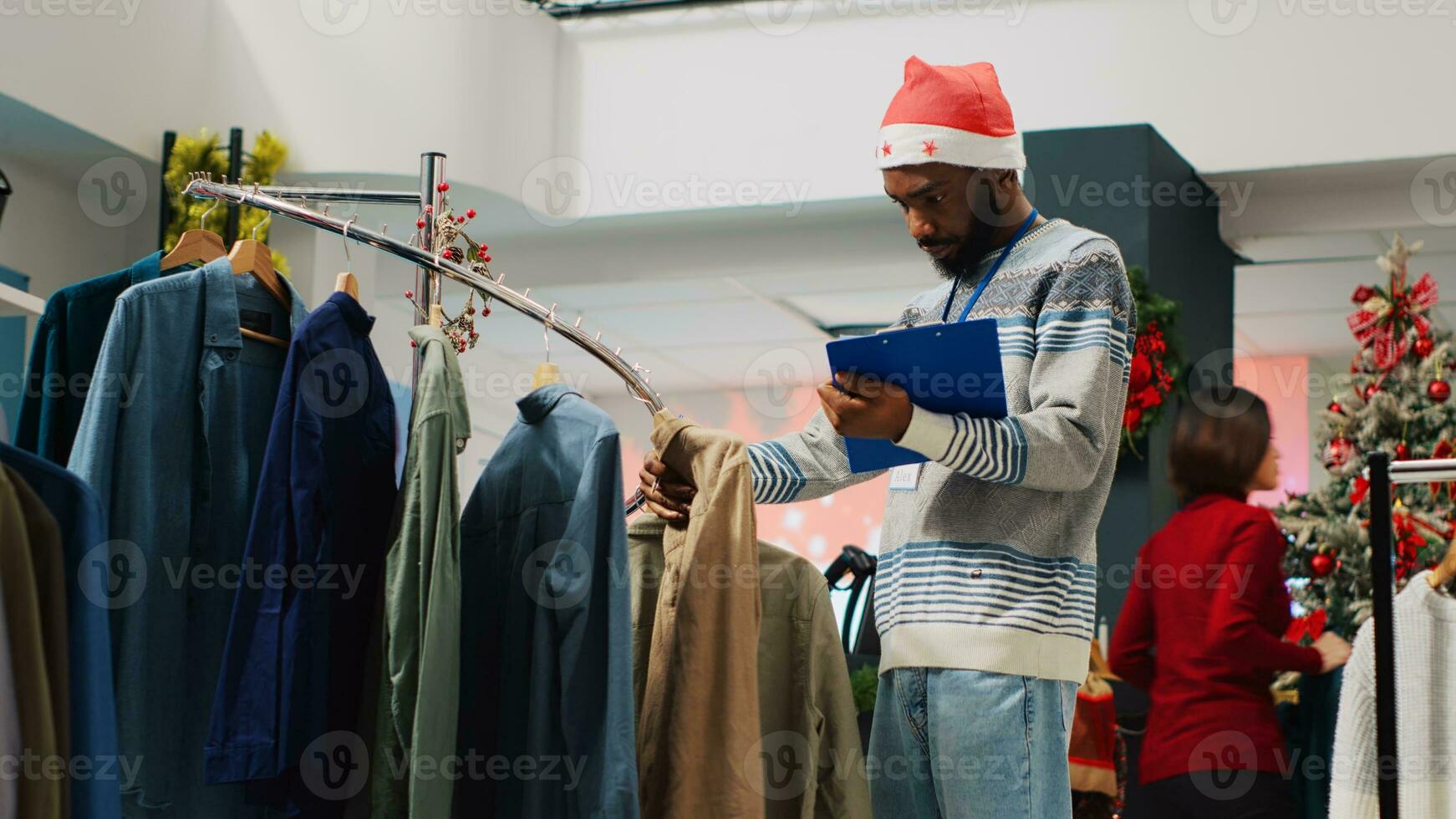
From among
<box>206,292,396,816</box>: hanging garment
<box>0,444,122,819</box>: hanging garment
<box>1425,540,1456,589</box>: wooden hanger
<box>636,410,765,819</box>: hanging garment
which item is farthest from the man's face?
<box>0,444,122,819</box>: hanging garment

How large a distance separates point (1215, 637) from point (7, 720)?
275 centimetres

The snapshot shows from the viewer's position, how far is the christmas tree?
5.05 m

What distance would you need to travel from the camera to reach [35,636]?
1.75 meters

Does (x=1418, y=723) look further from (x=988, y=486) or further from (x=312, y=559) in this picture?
(x=312, y=559)

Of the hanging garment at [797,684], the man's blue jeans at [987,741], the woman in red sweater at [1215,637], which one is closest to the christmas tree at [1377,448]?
the woman in red sweater at [1215,637]

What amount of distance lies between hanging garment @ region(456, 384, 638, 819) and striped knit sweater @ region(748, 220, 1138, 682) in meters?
0.44

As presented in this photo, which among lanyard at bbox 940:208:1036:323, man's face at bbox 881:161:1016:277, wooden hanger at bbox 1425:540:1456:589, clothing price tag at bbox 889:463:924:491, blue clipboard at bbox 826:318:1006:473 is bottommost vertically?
wooden hanger at bbox 1425:540:1456:589

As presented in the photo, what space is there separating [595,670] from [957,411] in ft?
2.04

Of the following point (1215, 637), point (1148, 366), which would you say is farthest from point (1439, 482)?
point (1215, 637)

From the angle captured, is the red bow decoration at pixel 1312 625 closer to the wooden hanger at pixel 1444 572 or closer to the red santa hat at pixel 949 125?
the wooden hanger at pixel 1444 572

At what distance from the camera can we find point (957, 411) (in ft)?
6.86

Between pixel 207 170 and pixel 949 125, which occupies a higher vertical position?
pixel 207 170

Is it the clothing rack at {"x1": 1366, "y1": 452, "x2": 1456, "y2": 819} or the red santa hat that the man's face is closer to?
the red santa hat

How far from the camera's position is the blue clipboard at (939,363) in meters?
1.99
